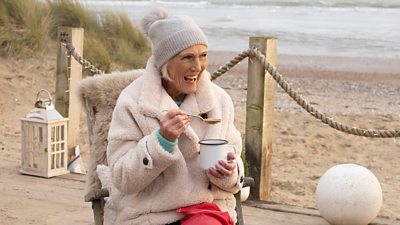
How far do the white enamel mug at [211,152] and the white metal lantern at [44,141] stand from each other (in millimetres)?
3276

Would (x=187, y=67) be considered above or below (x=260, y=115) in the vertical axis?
above

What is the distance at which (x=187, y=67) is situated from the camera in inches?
134

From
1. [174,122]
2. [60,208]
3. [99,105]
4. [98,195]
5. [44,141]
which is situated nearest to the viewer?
[174,122]

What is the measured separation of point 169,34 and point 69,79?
350 centimetres

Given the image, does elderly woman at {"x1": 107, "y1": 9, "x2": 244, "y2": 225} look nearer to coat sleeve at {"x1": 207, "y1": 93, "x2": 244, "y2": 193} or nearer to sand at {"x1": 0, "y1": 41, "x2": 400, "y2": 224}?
coat sleeve at {"x1": 207, "y1": 93, "x2": 244, "y2": 193}

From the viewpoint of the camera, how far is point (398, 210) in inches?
263

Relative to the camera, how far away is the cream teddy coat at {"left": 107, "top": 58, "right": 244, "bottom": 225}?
3387mm

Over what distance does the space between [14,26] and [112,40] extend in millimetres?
1488

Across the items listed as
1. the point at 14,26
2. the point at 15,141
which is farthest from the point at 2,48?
the point at 15,141

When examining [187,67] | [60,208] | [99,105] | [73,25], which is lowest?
[60,208]

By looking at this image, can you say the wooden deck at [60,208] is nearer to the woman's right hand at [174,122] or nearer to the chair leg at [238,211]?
the chair leg at [238,211]

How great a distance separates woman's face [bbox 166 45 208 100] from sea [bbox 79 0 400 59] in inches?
395

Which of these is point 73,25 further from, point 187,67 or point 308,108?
point 187,67

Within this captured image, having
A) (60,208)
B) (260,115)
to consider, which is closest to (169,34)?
(260,115)
